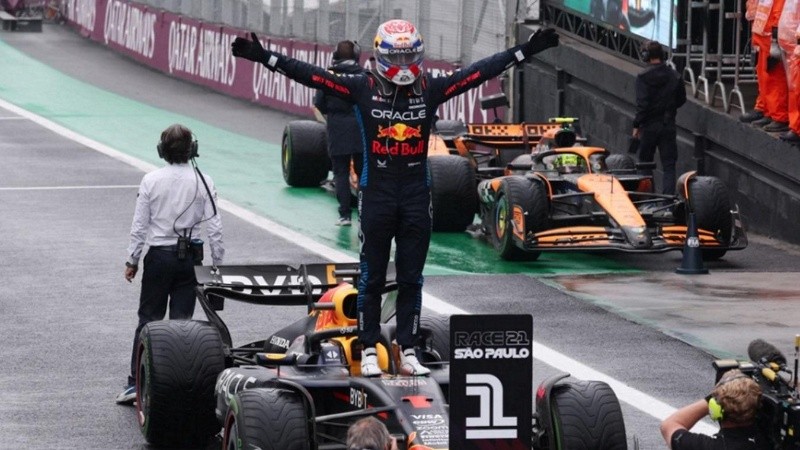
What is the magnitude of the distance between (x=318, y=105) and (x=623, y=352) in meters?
6.82

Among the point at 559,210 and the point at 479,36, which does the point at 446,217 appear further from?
the point at 479,36

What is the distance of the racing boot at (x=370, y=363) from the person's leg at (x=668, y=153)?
11263mm

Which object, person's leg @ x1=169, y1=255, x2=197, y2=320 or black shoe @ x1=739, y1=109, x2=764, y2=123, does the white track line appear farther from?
black shoe @ x1=739, y1=109, x2=764, y2=123

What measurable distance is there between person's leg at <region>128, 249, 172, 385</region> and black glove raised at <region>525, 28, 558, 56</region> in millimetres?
2966

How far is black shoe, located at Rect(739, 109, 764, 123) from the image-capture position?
20.3 meters

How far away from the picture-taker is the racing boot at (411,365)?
979 centimetres

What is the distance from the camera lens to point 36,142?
27875 millimetres

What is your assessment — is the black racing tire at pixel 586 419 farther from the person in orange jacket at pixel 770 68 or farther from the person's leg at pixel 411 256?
the person in orange jacket at pixel 770 68

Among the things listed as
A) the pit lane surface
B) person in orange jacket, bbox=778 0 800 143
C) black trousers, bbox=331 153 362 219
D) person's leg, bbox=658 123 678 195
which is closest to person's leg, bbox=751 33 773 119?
person in orange jacket, bbox=778 0 800 143

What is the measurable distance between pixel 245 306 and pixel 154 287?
12.6 ft

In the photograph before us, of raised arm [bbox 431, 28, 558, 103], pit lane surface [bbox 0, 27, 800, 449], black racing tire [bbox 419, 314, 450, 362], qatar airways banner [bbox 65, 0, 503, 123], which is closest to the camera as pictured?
raised arm [bbox 431, 28, 558, 103]

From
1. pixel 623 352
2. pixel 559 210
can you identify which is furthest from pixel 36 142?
pixel 623 352

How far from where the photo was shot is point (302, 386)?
31.4 feet

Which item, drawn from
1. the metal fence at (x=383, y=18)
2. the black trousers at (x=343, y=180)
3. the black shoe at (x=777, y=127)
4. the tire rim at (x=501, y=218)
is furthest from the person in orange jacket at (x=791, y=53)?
the metal fence at (x=383, y=18)
